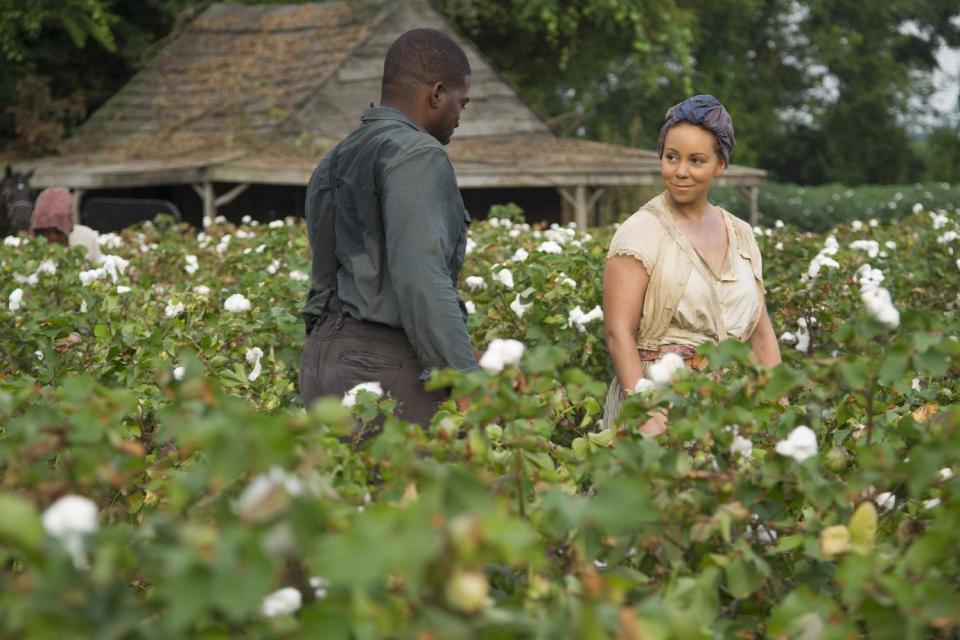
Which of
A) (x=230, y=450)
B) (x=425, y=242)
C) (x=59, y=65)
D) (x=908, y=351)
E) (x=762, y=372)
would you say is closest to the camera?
(x=230, y=450)

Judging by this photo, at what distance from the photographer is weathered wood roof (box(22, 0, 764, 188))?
2023 centimetres

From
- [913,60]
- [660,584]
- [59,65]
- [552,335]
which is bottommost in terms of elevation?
[913,60]

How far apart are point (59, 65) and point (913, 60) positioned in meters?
32.5

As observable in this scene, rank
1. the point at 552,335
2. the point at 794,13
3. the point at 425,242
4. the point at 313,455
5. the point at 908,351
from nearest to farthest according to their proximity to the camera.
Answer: the point at 313,455
the point at 908,351
the point at 425,242
the point at 552,335
the point at 794,13

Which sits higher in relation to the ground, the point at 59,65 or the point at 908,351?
the point at 908,351

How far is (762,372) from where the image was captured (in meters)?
2.51

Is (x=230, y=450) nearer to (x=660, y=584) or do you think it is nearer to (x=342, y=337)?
(x=660, y=584)

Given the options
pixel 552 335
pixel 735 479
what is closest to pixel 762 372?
pixel 735 479

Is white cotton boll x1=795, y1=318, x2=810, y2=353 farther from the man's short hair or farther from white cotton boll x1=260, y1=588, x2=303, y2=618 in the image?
white cotton boll x1=260, y1=588, x2=303, y2=618

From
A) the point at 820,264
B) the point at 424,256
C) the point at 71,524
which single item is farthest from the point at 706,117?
the point at 71,524

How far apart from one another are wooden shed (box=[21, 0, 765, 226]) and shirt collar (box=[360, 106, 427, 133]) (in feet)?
49.6

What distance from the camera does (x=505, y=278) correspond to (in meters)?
5.02

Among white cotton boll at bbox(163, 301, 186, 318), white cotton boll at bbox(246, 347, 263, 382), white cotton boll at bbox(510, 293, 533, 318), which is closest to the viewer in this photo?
white cotton boll at bbox(246, 347, 263, 382)

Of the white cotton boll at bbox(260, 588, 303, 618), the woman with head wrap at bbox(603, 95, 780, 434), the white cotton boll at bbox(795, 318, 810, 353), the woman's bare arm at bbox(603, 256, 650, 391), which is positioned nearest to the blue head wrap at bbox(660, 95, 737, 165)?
the woman with head wrap at bbox(603, 95, 780, 434)
